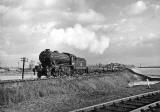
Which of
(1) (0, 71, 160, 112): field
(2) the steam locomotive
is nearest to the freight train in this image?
(2) the steam locomotive

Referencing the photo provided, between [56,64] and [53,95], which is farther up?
[56,64]

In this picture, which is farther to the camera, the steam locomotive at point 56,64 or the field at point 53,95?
the steam locomotive at point 56,64

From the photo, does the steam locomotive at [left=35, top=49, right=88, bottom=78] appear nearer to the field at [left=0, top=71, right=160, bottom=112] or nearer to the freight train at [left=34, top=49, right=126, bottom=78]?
the freight train at [left=34, top=49, right=126, bottom=78]

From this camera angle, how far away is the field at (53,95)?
1261cm

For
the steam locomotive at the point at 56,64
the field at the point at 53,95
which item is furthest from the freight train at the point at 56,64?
the field at the point at 53,95

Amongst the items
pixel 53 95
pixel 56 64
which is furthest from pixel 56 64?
pixel 53 95

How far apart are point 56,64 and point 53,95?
34.0 ft

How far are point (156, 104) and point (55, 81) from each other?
11113 millimetres

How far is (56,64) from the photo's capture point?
2758cm

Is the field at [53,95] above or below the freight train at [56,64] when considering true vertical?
below

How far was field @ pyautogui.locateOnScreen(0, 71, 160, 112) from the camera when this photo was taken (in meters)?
12.6

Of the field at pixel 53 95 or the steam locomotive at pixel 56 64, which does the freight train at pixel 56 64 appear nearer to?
the steam locomotive at pixel 56 64

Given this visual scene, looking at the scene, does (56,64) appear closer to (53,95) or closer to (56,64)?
(56,64)

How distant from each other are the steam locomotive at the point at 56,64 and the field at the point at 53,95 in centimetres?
466
